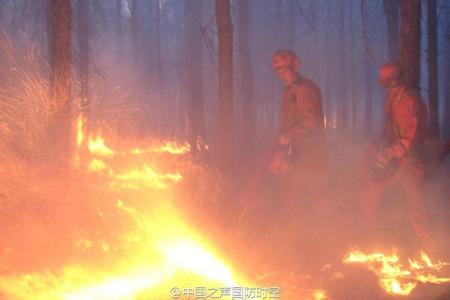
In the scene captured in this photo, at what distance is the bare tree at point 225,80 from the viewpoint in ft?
24.9

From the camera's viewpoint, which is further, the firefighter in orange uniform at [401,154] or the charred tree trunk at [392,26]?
the charred tree trunk at [392,26]

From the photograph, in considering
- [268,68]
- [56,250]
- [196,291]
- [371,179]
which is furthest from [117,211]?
[268,68]

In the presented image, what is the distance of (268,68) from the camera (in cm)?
3056

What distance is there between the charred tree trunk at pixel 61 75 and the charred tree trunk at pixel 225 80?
8.33ft

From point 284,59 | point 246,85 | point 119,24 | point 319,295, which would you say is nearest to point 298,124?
point 284,59

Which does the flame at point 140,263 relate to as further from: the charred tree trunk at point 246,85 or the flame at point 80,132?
the charred tree trunk at point 246,85

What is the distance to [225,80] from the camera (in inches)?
305

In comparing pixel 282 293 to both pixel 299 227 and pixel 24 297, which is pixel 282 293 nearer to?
pixel 299 227

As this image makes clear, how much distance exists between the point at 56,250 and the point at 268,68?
87.2 ft

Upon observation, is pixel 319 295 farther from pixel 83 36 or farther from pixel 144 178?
pixel 83 36

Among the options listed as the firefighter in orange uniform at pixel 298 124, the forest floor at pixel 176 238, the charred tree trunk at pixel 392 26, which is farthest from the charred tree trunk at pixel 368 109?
the firefighter in orange uniform at pixel 298 124

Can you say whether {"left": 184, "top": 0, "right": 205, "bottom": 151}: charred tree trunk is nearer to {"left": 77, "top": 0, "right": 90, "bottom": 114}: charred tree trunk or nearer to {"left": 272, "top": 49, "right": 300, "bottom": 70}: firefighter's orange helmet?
{"left": 77, "top": 0, "right": 90, "bottom": 114}: charred tree trunk

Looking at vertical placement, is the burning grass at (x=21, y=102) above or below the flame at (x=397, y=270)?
above

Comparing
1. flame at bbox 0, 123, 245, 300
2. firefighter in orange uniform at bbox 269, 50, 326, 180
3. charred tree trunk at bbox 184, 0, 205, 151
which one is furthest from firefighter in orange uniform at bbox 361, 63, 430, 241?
charred tree trunk at bbox 184, 0, 205, 151
